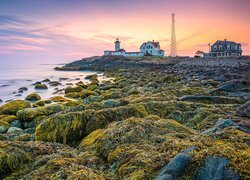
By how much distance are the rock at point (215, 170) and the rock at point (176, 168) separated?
160 millimetres

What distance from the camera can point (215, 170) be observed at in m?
2.41

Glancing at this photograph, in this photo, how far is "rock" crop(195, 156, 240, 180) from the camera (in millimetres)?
2312

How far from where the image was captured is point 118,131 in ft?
13.8

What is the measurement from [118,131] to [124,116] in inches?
73.5

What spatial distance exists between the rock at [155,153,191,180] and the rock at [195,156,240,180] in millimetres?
160

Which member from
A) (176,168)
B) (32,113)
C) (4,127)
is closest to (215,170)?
(176,168)

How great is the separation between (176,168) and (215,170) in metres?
0.39

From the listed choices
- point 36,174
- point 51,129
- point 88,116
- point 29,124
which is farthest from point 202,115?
point 29,124

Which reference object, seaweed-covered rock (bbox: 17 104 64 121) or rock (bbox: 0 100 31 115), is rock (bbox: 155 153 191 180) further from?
rock (bbox: 0 100 31 115)

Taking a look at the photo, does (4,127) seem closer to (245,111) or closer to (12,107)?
(12,107)

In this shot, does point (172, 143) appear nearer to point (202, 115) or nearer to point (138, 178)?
point (138, 178)

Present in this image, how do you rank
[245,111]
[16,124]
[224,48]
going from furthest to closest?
[224,48]
[16,124]
[245,111]

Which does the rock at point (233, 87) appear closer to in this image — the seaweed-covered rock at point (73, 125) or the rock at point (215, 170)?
the seaweed-covered rock at point (73, 125)

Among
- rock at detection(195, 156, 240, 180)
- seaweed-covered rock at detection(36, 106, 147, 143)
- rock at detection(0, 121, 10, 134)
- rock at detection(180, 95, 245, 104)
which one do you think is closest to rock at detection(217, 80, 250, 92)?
rock at detection(180, 95, 245, 104)
